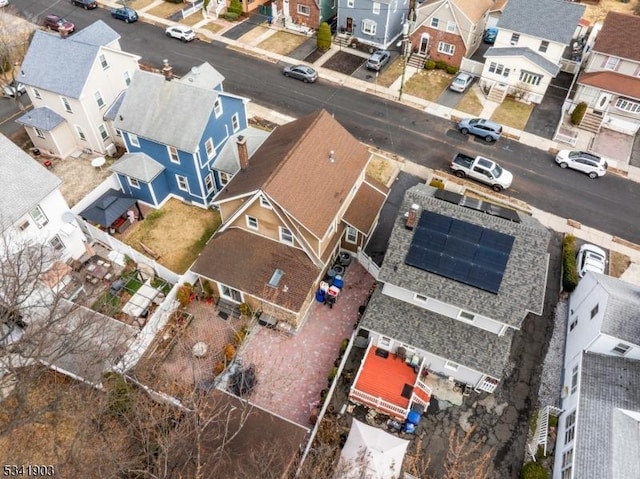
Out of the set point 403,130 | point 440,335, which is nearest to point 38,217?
point 440,335

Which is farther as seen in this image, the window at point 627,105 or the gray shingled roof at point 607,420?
the window at point 627,105

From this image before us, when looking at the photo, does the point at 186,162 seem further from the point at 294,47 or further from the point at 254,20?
the point at 254,20

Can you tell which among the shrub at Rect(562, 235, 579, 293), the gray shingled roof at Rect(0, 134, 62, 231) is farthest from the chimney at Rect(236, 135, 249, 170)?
the shrub at Rect(562, 235, 579, 293)

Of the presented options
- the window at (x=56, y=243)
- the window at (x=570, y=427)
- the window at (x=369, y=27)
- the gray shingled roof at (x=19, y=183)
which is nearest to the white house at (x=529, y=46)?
the window at (x=369, y=27)

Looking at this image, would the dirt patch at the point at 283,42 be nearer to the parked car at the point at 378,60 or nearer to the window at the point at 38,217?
the parked car at the point at 378,60

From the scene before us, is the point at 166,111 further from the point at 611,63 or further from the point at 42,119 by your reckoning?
the point at 611,63

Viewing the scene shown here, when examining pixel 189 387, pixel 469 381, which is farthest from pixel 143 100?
pixel 469 381
